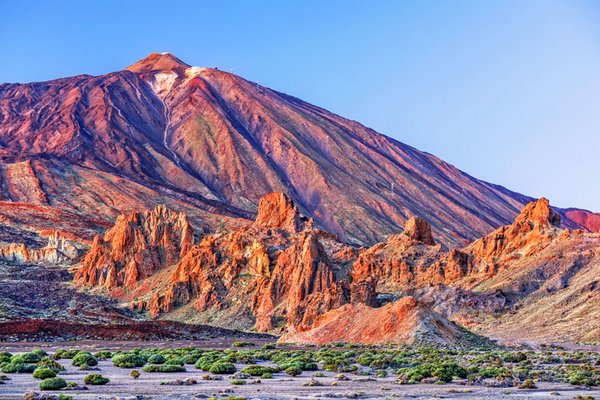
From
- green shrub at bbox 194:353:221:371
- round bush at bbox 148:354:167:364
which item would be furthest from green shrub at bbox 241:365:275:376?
round bush at bbox 148:354:167:364

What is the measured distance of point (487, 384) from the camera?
3359 centimetres

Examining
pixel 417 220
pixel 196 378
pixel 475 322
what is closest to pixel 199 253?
pixel 417 220

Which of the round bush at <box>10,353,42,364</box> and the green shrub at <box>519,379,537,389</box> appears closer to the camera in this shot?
the green shrub at <box>519,379,537,389</box>

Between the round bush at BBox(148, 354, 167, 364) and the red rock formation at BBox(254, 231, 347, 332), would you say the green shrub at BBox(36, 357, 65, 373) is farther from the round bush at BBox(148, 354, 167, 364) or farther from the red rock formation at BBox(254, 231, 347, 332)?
the red rock formation at BBox(254, 231, 347, 332)

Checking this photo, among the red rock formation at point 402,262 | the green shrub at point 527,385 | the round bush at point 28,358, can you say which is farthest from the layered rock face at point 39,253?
the green shrub at point 527,385

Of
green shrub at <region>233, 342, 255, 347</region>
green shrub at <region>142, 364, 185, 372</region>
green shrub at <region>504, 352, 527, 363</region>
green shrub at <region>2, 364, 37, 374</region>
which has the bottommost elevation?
green shrub at <region>2, 364, 37, 374</region>

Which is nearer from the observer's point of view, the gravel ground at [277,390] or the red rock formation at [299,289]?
the gravel ground at [277,390]

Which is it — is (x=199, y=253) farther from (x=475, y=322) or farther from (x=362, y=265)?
(x=475, y=322)

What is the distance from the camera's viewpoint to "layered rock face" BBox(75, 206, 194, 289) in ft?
390

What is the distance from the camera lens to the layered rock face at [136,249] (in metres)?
119

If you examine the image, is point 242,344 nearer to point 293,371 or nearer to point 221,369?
point 221,369

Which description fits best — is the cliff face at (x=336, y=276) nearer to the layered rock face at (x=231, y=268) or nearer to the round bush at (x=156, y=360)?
the layered rock face at (x=231, y=268)

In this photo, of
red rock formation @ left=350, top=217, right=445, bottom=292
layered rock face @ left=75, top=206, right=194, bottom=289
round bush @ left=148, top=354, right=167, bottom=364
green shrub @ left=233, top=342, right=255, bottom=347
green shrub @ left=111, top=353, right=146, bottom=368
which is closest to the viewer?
green shrub @ left=111, top=353, right=146, bottom=368

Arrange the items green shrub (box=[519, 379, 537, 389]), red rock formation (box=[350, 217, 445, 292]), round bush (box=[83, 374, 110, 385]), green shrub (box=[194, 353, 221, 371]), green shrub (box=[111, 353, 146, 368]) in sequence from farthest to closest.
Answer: red rock formation (box=[350, 217, 445, 292]) → green shrub (box=[111, 353, 146, 368]) → green shrub (box=[194, 353, 221, 371]) → green shrub (box=[519, 379, 537, 389]) → round bush (box=[83, 374, 110, 385])
